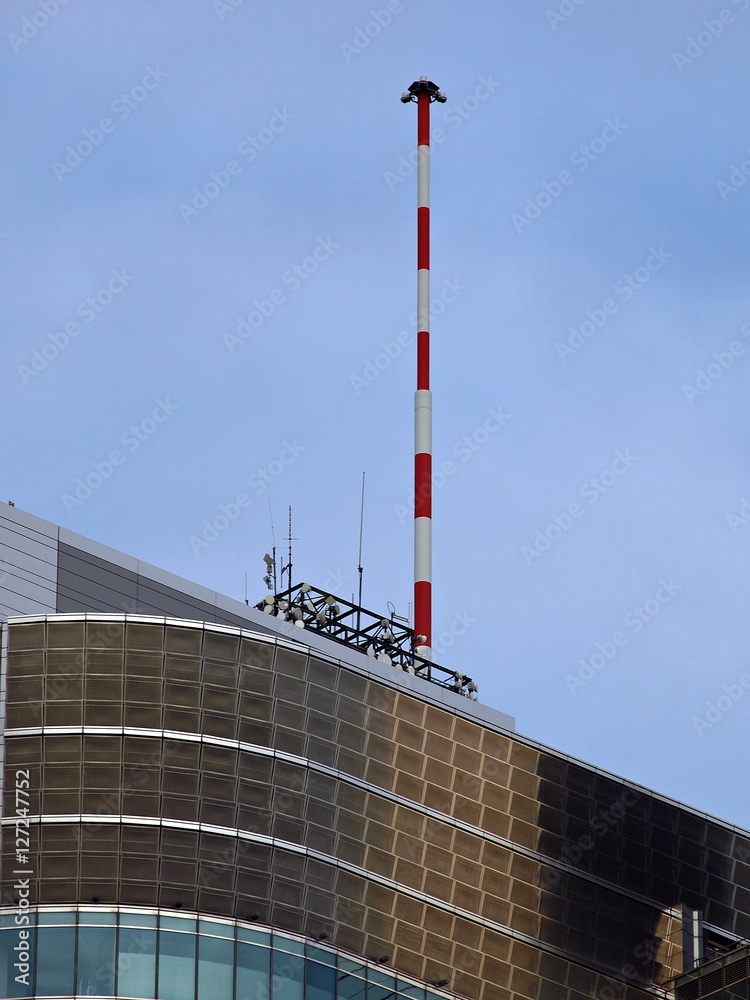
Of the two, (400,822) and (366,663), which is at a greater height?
(366,663)

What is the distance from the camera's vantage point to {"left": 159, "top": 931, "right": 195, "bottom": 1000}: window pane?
224ft

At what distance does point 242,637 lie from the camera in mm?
74062

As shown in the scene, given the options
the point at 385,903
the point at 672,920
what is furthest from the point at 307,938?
the point at 672,920

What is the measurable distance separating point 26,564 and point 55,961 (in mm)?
15502

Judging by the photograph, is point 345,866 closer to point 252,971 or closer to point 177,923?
point 252,971

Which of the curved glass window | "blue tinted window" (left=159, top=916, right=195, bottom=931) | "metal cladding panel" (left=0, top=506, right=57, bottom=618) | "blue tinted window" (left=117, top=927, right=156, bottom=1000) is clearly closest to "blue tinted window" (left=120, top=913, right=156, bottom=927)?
the curved glass window

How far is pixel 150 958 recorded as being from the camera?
225ft

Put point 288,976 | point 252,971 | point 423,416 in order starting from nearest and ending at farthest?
point 252,971 → point 288,976 → point 423,416

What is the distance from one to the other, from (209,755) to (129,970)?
7763mm

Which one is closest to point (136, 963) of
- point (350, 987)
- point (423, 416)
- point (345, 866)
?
point (350, 987)

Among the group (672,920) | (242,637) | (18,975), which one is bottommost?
(18,975)

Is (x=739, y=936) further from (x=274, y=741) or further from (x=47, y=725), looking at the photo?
(x=47, y=725)

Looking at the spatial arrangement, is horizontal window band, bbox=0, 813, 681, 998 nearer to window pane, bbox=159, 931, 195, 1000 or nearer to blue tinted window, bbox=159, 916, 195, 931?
blue tinted window, bbox=159, 916, 195, 931

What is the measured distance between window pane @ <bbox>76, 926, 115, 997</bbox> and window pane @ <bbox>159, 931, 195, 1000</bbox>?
5.33ft
